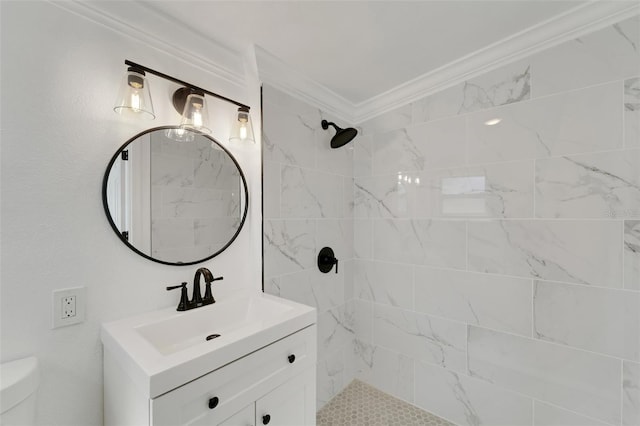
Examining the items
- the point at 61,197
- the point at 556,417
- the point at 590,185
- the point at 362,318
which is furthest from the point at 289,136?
the point at 556,417

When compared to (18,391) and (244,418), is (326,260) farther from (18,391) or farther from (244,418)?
(18,391)

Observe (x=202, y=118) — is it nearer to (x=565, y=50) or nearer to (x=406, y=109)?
(x=406, y=109)

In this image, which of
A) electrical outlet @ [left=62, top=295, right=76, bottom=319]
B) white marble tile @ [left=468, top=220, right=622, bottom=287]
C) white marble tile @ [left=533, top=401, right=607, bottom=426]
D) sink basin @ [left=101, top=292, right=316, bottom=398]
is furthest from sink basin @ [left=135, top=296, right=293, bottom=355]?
white marble tile @ [left=533, top=401, right=607, bottom=426]

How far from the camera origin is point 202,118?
4.19ft

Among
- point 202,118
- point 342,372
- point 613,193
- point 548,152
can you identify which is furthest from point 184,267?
point 613,193

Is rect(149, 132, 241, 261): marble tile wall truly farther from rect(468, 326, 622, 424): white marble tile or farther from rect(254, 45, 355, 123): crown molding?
rect(468, 326, 622, 424): white marble tile

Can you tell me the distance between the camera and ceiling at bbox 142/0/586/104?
3.89ft

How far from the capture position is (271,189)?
5.21 feet

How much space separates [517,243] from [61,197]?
6.73 ft

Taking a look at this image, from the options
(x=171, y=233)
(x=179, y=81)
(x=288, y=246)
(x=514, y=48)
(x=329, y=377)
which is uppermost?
(x=514, y=48)

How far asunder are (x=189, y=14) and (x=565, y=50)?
5.84 feet

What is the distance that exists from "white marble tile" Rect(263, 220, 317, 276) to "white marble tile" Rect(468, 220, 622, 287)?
97cm

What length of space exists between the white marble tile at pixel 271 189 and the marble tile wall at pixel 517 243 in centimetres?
80

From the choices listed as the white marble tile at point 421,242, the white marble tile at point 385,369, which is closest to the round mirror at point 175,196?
the white marble tile at point 421,242
